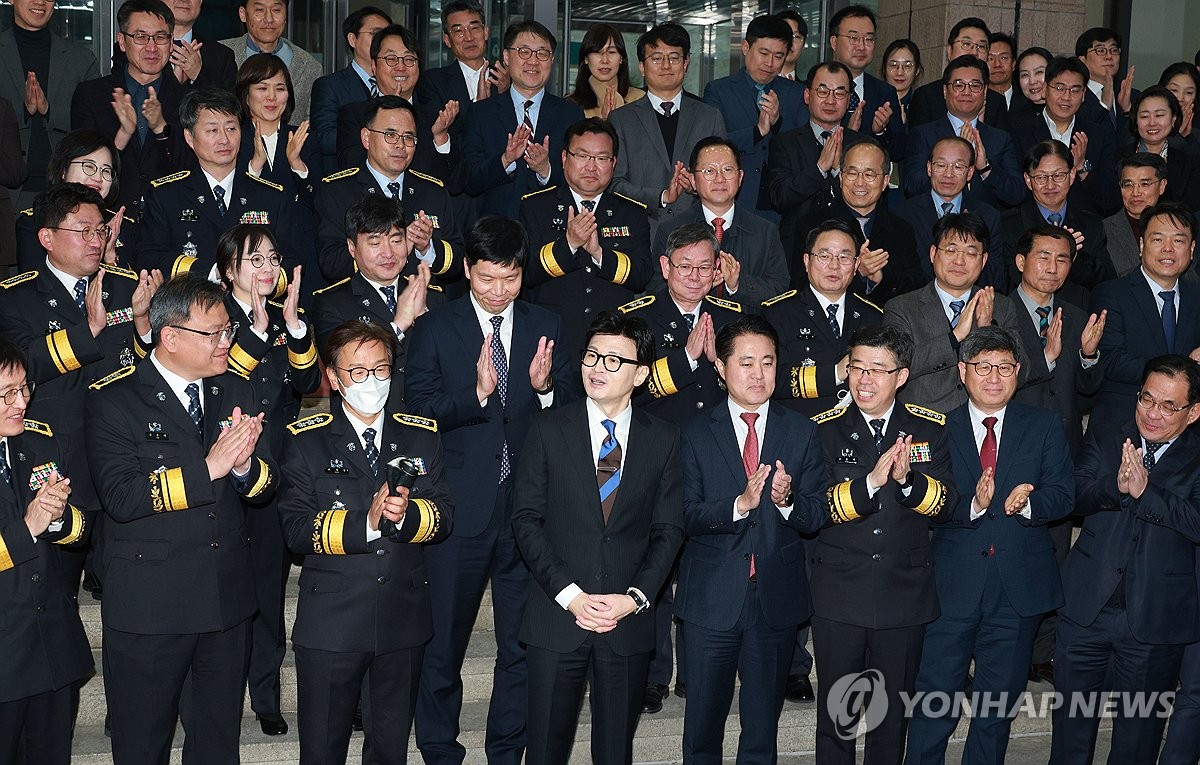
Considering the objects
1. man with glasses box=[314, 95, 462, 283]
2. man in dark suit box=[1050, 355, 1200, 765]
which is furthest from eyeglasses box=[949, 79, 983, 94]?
man with glasses box=[314, 95, 462, 283]

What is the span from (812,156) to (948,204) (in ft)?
2.41

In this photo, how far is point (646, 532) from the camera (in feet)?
14.6

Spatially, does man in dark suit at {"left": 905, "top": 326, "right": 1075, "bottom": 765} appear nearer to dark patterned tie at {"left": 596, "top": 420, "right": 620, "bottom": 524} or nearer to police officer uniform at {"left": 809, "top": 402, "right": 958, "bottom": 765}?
police officer uniform at {"left": 809, "top": 402, "right": 958, "bottom": 765}

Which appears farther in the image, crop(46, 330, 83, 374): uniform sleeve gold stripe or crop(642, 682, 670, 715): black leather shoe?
crop(642, 682, 670, 715): black leather shoe

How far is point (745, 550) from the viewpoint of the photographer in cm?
463

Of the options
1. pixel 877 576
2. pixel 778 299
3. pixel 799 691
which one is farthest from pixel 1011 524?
pixel 778 299

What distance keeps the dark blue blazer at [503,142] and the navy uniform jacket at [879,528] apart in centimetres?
242

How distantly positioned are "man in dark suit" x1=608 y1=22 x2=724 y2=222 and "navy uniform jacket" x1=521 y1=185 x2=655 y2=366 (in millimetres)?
664

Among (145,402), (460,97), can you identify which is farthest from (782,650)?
(460,97)

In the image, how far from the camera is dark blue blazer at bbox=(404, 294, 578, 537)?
474 cm

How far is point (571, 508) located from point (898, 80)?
4.75m

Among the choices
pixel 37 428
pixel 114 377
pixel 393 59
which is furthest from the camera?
pixel 393 59

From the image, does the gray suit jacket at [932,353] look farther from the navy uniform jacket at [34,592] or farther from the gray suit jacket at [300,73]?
the gray suit jacket at [300,73]

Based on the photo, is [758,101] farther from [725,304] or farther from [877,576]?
[877,576]
